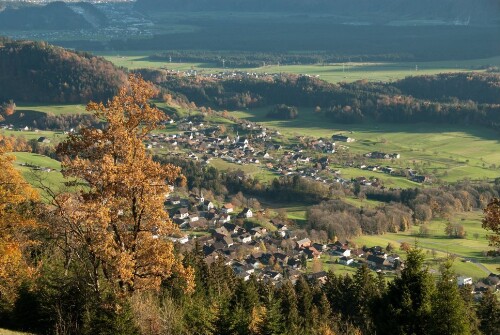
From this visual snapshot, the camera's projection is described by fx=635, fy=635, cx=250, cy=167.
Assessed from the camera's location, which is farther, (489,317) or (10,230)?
(489,317)

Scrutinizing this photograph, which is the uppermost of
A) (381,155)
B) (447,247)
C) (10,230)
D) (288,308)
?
(10,230)

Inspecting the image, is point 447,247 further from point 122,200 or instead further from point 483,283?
point 122,200

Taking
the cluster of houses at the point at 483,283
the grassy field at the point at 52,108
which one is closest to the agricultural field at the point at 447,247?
the cluster of houses at the point at 483,283

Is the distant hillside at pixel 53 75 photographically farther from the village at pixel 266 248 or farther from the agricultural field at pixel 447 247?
the agricultural field at pixel 447 247

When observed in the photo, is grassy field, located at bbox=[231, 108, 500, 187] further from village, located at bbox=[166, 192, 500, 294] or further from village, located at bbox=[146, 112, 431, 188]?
village, located at bbox=[166, 192, 500, 294]

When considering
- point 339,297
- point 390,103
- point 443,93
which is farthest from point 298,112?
A: point 339,297

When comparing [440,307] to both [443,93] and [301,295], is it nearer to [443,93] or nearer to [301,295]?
[301,295]

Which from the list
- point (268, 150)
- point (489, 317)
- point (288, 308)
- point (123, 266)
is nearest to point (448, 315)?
point (123, 266)
